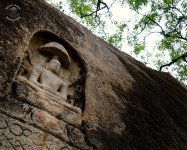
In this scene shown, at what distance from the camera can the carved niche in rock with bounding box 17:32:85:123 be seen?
4.16m

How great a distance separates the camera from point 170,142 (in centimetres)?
527

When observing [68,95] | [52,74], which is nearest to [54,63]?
[52,74]

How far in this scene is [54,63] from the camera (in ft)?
16.3

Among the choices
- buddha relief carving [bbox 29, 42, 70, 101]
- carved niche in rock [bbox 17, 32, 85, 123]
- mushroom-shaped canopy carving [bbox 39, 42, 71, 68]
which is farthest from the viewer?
mushroom-shaped canopy carving [bbox 39, 42, 71, 68]

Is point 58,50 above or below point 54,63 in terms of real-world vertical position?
above

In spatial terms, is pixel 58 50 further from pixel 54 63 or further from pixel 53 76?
pixel 53 76

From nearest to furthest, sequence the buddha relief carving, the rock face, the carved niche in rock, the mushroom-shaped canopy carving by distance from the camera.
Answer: the rock face → the carved niche in rock → the buddha relief carving → the mushroom-shaped canopy carving

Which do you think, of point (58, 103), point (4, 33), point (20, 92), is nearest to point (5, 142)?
Answer: point (20, 92)

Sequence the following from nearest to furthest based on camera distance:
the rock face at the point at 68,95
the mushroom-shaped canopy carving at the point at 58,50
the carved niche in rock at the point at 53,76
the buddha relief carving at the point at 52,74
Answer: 1. the rock face at the point at 68,95
2. the carved niche in rock at the point at 53,76
3. the buddha relief carving at the point at 52,74
4. the mushroom-shaped canopy carving at the point at 58,50

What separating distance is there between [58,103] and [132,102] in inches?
61.1

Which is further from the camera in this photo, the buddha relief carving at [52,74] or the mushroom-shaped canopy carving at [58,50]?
the mushroom-shaped canopy carving at [58,50]

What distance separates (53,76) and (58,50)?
386mm

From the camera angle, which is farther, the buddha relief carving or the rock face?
the buddha relief carving

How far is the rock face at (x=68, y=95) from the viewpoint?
383cm
